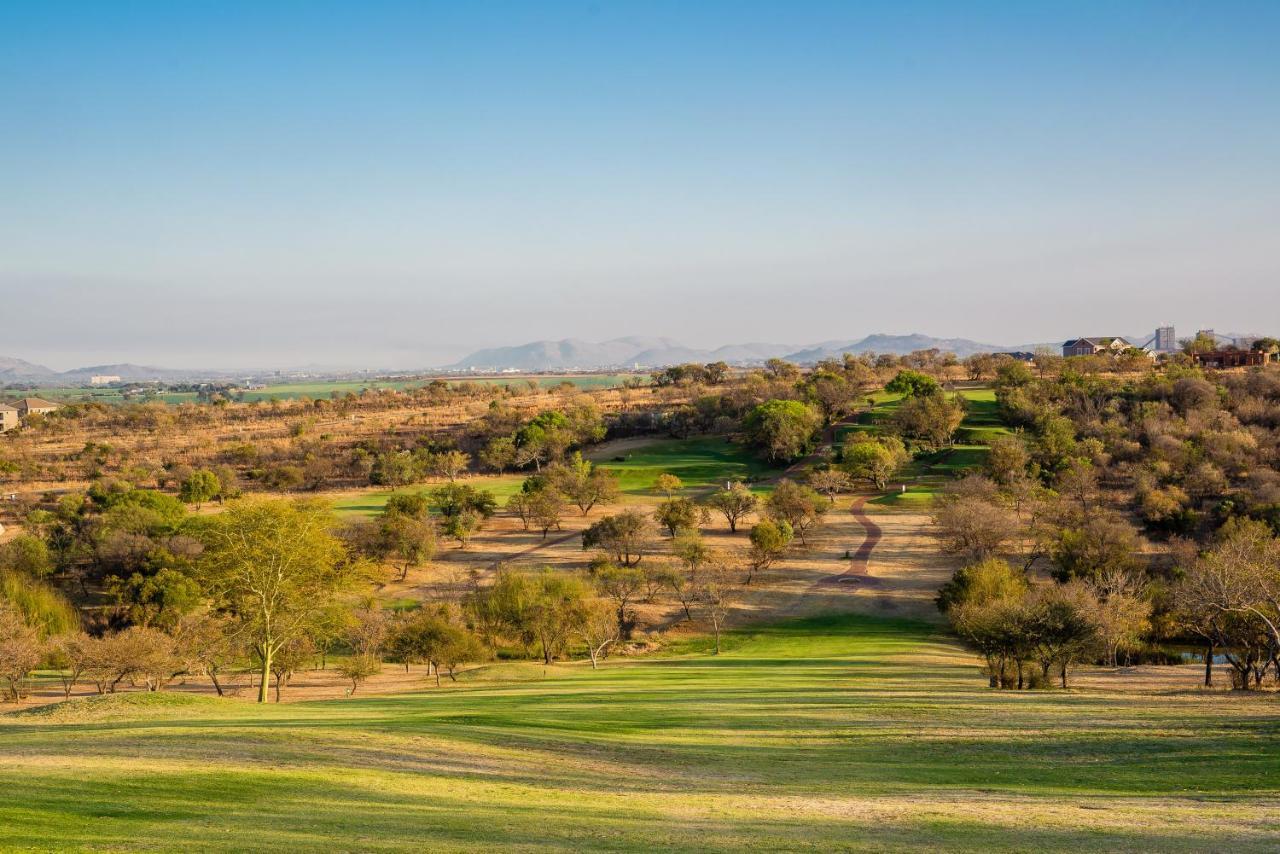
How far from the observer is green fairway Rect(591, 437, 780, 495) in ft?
280

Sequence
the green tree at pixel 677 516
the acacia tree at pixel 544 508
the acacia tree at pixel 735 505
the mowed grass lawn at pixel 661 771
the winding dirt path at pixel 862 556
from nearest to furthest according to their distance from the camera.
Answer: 1. the mowed grass lawn at pixel 661 771
2. the winding dirt path at pixel 862 556
3. the green tree at pixel 677 516
4. the acacia tree at pixel 735 505
5. the acacia tree at pixel 544 508

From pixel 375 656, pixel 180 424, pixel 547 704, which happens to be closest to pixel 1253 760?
pixel 547 704

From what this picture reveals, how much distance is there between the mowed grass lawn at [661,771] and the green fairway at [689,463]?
56582 millimetres

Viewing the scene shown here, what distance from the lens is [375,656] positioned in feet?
128

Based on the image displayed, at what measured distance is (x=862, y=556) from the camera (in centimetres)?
5644

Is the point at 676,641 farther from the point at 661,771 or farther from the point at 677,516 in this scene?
the point at 661,771

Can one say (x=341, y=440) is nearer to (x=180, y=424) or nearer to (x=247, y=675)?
(x=180, y=424)

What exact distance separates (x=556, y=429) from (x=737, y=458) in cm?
2200

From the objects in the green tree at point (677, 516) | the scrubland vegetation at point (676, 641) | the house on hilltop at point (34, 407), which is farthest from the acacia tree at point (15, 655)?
the house on hilltop at point (34, 407)

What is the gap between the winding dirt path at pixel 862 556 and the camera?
51.7m

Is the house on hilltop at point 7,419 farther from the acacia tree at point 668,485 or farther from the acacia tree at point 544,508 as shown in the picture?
the acacia tree at point 668,485

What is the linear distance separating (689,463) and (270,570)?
65.4 meters

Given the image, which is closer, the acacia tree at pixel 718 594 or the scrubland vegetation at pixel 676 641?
the scrubland vegetation at pixel 676 641

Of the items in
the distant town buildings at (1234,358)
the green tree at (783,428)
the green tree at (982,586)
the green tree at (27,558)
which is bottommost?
the green tree at (982,586)
